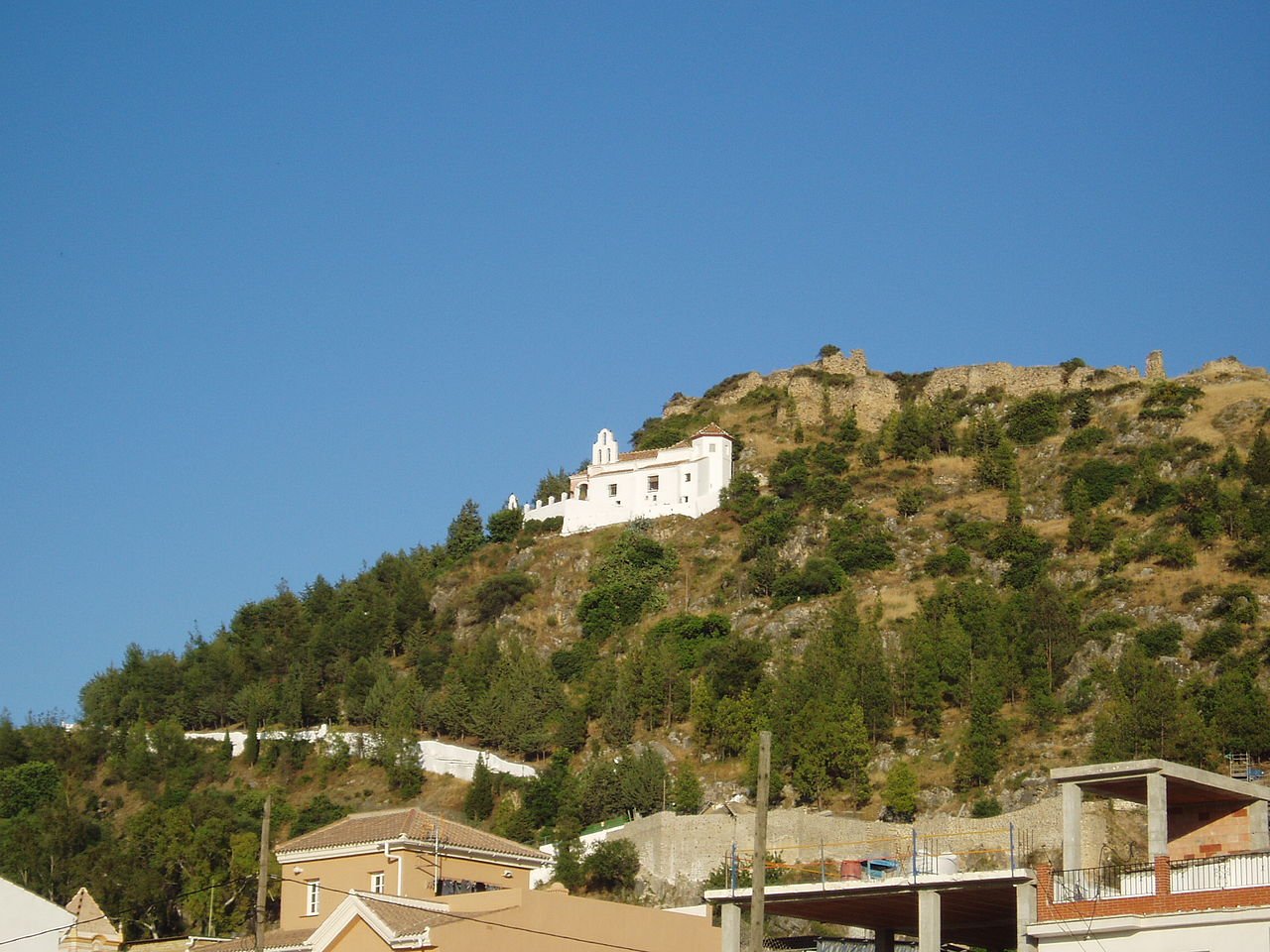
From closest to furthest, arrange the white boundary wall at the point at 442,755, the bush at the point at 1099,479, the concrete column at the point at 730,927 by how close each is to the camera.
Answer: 1. the concrete column at the point at 730,927
2. the white boundary wall at the point at 442,755
3. the bush at the point at 1099,479

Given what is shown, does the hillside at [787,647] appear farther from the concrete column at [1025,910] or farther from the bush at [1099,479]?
the concrete column at [1025,910]

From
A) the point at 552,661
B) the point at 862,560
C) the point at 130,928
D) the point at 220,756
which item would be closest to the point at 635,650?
the point at 552,661

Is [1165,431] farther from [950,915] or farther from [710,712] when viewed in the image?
[950,915]

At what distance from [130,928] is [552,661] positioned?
1124 inches

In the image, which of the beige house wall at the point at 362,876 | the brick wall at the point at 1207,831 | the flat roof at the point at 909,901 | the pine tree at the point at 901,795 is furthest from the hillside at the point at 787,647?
the brick wall at the point at 1207,831

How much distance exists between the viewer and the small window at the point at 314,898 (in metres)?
34.7

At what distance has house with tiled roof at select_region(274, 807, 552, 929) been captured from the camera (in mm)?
33906

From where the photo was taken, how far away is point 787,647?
76938 millimetres

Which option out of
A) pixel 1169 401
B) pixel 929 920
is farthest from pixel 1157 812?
pixel 1169 401

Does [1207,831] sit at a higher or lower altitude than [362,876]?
higher

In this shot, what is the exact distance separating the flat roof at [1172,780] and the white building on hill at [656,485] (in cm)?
6862

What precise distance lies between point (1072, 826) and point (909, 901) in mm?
2664

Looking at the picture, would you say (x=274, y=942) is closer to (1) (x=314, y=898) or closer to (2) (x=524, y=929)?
(1) (x=314, y=898)

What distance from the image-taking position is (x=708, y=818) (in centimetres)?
5884
